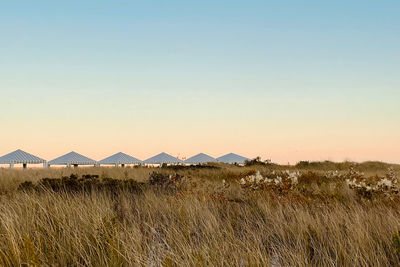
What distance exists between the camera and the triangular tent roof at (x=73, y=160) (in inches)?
1748

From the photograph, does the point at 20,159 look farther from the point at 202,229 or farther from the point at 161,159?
the point at 202,229

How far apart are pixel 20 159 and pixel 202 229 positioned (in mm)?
42363

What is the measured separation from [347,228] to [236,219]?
195 centimetres

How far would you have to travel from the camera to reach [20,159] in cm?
4231

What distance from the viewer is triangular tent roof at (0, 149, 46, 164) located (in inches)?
1647

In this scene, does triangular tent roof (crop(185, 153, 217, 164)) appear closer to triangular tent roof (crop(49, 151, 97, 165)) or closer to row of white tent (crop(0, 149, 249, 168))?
row of white tent (crop(0, 149, 249, 168))

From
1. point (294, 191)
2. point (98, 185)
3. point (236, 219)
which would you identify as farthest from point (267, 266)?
point (98, 185)

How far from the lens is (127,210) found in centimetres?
665

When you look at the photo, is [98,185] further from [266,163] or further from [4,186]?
[266,163]

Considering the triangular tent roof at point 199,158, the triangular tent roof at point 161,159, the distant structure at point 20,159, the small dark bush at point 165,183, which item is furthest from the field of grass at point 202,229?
the triangular tent roof at point 199,158

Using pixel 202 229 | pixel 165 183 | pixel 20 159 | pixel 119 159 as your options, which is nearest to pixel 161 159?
pixel 119 159

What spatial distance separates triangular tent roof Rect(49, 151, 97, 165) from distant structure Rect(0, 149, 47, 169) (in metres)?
2.41

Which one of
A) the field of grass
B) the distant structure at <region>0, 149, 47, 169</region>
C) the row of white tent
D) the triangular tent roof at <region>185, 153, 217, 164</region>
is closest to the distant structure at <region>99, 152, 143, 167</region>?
the row of white tent

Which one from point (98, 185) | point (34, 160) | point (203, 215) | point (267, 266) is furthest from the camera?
point (34, 160)
